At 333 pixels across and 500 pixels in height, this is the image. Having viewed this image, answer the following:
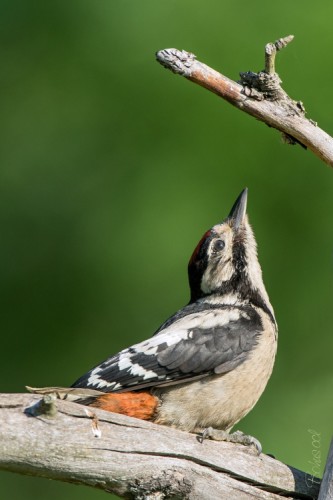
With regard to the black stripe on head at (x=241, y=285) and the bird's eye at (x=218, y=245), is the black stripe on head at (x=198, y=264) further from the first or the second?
the black stripe on head at (x=241, y=285)

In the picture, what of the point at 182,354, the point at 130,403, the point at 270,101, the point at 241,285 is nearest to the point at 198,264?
the point at 241,285

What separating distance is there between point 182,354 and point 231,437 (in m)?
0.51

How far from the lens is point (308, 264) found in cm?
646

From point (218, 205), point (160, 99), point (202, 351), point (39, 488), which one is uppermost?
point (160, 99)

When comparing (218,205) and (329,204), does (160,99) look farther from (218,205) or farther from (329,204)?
(329,204)

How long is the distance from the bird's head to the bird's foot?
1.03m

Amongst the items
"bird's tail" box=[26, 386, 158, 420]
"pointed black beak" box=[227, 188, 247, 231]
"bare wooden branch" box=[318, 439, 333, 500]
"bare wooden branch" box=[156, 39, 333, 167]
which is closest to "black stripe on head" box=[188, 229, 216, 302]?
"pointed black beak" box=[227, 188, 247, 231]

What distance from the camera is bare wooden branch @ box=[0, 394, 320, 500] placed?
404cm

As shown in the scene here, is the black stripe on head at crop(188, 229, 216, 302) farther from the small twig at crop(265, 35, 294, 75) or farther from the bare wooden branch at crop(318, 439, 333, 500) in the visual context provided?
the bare wooden branch at crop(318, 439, 333, 500)

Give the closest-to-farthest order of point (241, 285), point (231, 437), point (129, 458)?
point (129, 458) < point (231, 437) < point (241, 285)

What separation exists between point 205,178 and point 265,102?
203 cm

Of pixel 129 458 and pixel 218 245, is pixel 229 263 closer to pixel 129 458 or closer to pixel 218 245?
pixel 218 245

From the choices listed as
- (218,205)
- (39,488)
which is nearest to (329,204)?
(218,205)

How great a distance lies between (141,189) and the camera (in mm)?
6633
